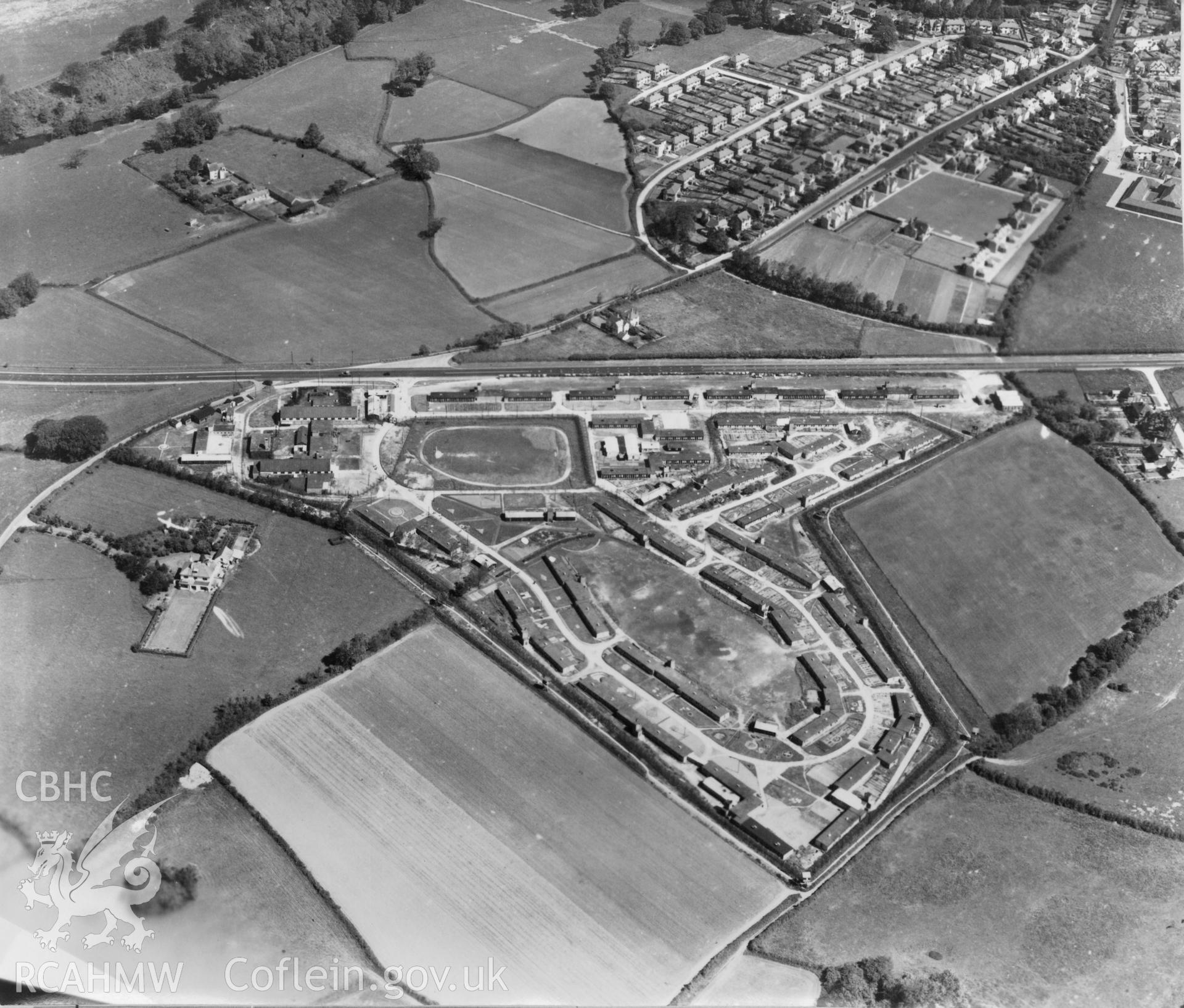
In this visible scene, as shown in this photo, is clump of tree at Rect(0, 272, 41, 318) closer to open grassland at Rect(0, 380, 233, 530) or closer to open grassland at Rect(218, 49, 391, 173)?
open grassland at Rect(0, 380, 233, 530)

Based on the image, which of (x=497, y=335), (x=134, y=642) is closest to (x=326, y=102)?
(x=497, y=335)

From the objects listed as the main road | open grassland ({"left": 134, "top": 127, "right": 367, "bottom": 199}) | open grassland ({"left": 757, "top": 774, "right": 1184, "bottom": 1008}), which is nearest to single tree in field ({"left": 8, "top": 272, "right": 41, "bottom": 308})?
the main road

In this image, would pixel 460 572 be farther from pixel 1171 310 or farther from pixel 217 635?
pixel 1171 310

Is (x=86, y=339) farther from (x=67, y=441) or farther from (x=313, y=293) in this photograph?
(x=313, y=293)

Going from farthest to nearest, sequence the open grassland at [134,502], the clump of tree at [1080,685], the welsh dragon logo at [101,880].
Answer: the open grassland at [134,502]
the clump of tree at [1080,685]
the welsh dragon logo at [101,880]

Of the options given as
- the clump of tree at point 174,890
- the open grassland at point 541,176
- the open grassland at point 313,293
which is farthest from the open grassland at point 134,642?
the open grassland at point 541,176

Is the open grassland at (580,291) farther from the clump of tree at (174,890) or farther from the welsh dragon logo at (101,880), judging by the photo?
the clump of tree at (174,890)
